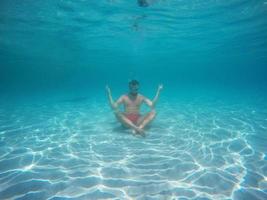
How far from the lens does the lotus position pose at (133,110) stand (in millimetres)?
11148

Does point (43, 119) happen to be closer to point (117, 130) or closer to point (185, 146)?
point (117, 130)

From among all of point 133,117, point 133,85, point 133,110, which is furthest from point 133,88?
point 133,117

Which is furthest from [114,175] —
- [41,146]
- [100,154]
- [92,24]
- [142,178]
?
[92,24]

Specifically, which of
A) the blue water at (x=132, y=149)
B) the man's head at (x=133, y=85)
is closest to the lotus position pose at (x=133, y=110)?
the man's head at (x=133, y=85)

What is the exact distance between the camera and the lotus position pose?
11148 millimetres

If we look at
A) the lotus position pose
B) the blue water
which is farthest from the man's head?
the blue water

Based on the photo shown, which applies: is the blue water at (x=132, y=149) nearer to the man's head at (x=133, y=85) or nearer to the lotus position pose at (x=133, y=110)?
the lotus position pose at (x=133, y=110)

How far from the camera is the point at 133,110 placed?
12016 mm

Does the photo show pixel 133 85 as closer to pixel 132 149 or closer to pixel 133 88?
Result: pixel 133 88

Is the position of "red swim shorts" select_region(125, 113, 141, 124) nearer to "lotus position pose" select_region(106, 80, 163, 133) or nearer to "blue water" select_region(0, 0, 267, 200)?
"lotus position pose" select_region(106, 80, 163, 133)

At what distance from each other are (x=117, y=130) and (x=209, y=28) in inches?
848

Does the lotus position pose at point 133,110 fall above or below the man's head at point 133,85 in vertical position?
below

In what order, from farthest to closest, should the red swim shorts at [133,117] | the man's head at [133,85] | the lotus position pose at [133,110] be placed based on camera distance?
1. the red swim shorts at [133,117]
2. the lotus position pose at [133,110]
3. the man's head at [133,85]

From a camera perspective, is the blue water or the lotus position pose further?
the lotus position pose
